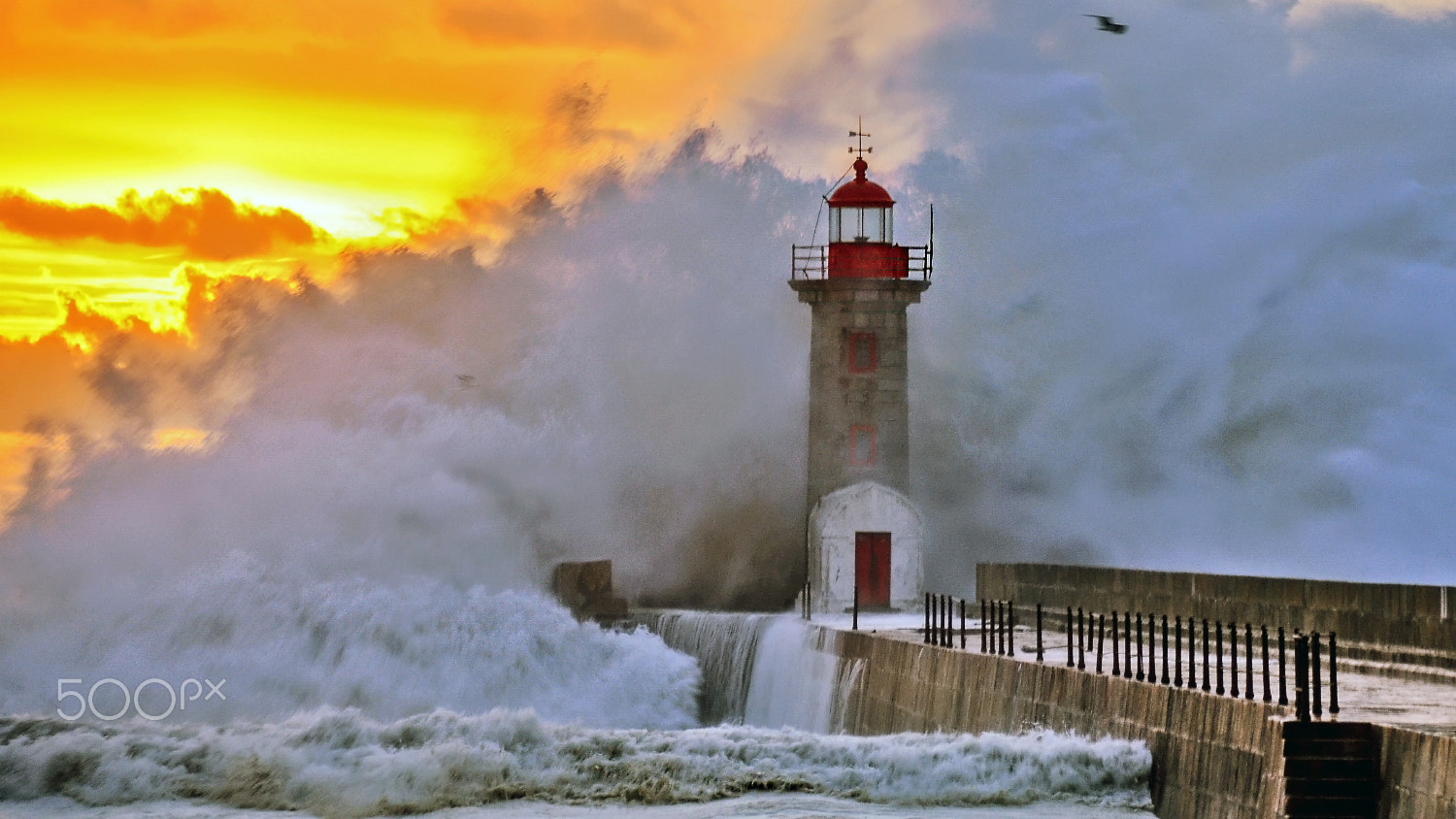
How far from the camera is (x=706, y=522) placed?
86.5 ft

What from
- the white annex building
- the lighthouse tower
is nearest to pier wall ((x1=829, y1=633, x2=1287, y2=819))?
the white annex building

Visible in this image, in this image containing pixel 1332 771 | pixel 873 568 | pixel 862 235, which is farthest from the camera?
pixel 862 235

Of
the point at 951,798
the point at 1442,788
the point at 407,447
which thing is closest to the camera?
the point at 1442,788

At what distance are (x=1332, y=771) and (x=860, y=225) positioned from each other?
45.4 feet

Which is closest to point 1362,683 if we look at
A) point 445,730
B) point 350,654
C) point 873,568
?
point 445,730

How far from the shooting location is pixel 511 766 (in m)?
15.5

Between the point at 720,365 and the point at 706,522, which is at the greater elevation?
the point at 720,365

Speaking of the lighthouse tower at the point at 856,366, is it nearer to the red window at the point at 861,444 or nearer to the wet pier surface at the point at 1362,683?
the red window at the point at 861,444

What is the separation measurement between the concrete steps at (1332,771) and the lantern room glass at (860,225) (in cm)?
1357

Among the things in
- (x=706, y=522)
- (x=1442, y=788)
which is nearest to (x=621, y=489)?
(x=706, y=522)

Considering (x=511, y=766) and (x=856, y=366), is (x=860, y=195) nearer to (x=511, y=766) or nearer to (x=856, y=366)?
(x=856, y=366)

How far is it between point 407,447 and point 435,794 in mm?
11457

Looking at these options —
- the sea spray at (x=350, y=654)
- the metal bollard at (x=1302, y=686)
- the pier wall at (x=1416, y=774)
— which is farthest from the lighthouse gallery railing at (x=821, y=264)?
the pier wall at (x=1416, y=774)

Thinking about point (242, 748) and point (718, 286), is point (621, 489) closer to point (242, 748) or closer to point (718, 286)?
point (718, 286)
